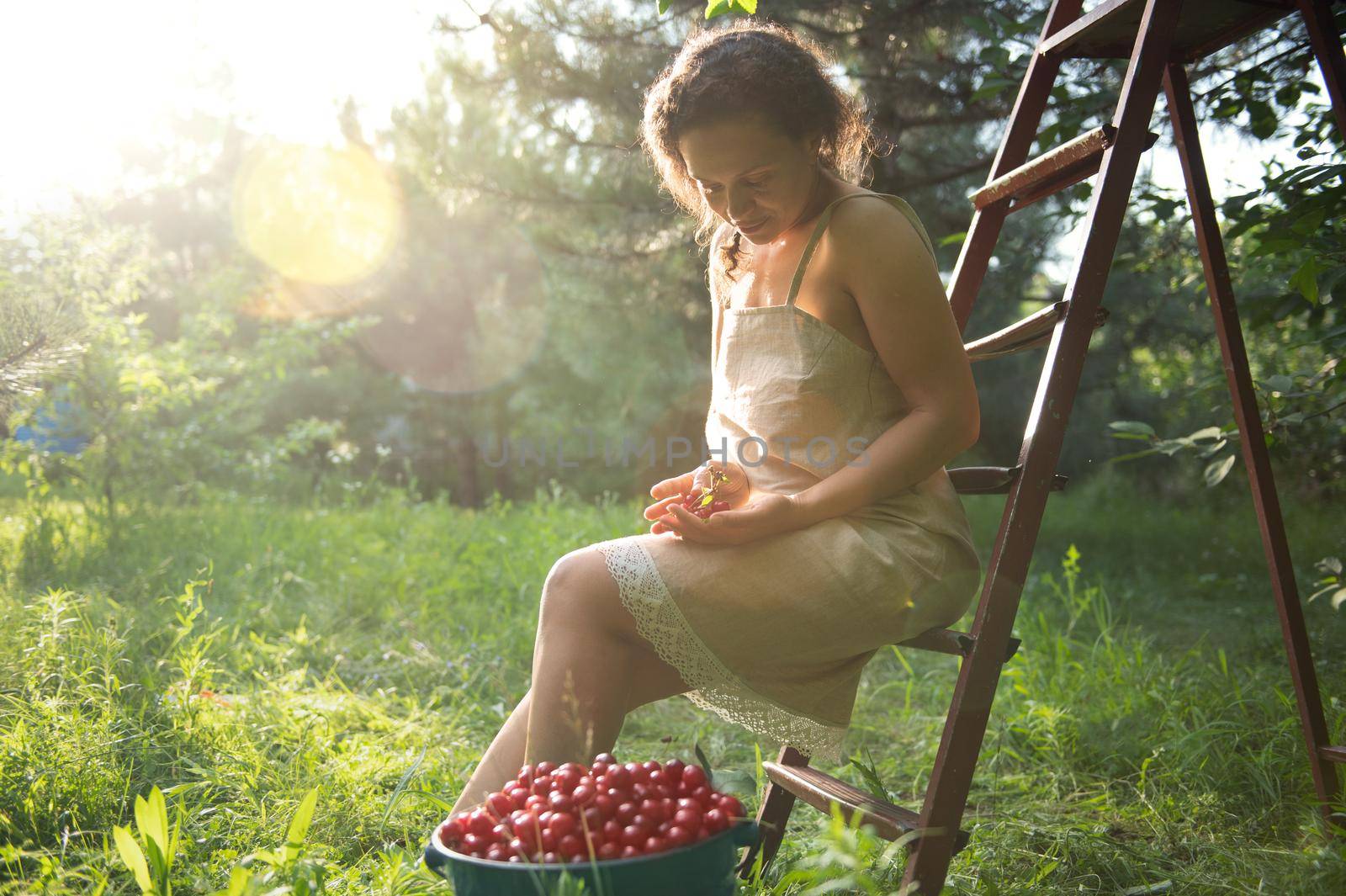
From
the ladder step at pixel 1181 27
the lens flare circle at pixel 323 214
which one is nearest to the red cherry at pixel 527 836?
the ladder step at pixel 1181 27

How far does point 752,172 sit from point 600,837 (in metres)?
1.06

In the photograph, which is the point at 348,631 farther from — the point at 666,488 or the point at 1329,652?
the point at 1329,652

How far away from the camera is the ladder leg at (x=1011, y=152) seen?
2004 mm

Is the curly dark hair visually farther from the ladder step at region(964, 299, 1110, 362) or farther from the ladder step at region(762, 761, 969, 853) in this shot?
the ladder step at region(762, 761, 969, 853)

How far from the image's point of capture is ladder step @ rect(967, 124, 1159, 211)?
1.64m

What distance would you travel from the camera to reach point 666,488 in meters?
1.80

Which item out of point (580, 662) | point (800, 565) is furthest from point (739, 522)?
point (580, 662)

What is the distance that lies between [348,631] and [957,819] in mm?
2788

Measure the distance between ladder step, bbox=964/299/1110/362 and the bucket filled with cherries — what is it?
950 millimetres

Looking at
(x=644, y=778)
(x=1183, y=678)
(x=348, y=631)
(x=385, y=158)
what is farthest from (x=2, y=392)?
(x=385, y=158)

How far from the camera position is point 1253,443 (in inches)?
76.4

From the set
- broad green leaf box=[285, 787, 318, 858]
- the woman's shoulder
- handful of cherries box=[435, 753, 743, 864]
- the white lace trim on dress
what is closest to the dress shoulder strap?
the woman's shoulder

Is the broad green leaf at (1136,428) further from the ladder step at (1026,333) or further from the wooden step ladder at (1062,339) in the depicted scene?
the ladder step at (1026,333)

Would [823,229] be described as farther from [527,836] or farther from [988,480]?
[527,836]
